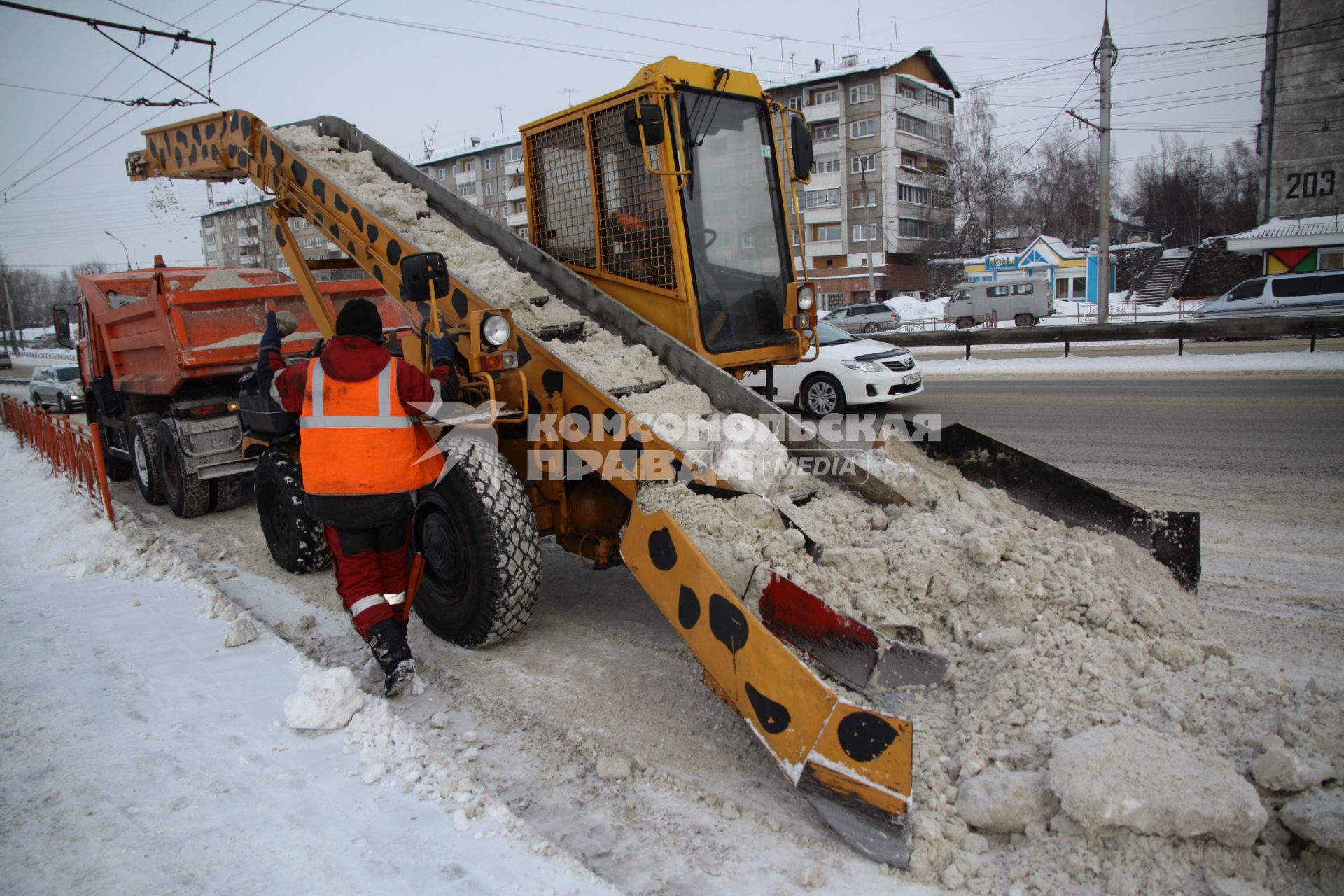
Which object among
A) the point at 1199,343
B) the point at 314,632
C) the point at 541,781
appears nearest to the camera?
the point at 541,781

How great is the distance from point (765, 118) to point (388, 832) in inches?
186

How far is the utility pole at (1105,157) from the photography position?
2127 cm

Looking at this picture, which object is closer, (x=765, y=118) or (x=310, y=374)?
(x=310, y=374)

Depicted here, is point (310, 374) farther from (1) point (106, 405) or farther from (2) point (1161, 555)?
(1) point (106, 405)

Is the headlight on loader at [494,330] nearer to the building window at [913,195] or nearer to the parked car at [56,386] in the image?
the parked car at [56,386]

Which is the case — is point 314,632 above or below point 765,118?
below

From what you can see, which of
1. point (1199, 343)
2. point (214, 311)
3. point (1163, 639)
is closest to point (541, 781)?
point (1163, 639)

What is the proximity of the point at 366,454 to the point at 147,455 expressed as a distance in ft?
20.4

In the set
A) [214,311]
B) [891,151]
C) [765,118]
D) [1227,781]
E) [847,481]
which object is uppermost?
[891,151]

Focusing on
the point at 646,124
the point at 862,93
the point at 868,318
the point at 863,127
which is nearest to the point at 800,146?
the point at 646,124

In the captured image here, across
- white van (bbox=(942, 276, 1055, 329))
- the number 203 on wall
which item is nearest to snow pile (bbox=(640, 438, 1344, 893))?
white van (bbox=(942, 276, 1055, 329))

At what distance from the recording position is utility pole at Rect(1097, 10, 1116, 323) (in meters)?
21.3

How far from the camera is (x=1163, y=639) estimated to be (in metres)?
3.18

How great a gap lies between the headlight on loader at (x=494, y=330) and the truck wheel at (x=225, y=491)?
5.17 meters
